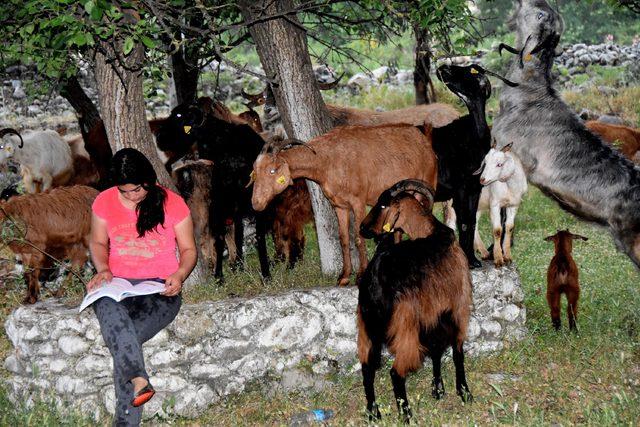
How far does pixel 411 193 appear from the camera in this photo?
721 centimetres

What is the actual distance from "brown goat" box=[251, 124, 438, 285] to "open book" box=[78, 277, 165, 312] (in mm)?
1387

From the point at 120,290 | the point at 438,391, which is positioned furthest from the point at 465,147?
the point at 120,290

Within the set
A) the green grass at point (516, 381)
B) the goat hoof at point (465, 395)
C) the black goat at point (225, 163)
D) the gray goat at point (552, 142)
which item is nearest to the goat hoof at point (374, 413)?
the green grass at point (516, 381)

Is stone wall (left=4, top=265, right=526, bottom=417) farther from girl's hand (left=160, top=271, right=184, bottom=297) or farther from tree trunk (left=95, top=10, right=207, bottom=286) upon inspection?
tree trunk (left=95, top=10, right=207, bottom=286)

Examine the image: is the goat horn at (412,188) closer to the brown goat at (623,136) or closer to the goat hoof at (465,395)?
the goat hoof at (465,395)

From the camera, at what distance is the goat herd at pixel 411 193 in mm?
6047

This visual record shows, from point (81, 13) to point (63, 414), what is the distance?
10.3 ft

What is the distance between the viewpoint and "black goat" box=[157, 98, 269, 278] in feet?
28.0

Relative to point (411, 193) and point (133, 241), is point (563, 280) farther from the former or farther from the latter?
point (133, 241)

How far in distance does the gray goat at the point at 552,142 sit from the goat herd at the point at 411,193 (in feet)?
0.04

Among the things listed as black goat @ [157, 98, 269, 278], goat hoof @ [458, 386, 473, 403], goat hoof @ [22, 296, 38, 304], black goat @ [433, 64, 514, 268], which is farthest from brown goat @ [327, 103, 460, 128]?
goat hoof @ [458, 386, 473, 403]

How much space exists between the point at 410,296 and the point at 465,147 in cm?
236

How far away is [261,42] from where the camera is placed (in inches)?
323

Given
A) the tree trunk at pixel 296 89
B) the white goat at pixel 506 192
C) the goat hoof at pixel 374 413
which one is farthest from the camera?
the tree trunk at pixel 296 89
